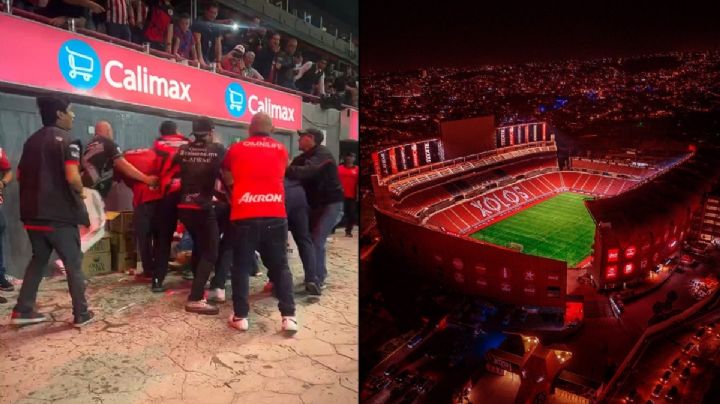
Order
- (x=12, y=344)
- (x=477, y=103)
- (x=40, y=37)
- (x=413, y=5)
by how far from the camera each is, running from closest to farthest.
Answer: (x=40, y=37) < (x=12, y=344) < (x=477, y=103) < (x=413, y=5)

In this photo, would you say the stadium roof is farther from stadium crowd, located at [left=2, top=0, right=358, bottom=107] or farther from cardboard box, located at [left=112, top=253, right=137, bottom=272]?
cardboard box, located at [left=112, top=253, right=137, bottom=272]

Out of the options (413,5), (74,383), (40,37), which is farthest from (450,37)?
(74,383)

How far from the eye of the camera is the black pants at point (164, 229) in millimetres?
1587

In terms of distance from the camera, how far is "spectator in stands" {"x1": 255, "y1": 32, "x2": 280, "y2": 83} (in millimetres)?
1653

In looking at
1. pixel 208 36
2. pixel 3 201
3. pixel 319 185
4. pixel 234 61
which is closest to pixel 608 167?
pixel 319 185

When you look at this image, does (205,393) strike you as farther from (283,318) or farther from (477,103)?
(477,103)

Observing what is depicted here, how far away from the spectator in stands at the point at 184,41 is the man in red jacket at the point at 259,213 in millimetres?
319

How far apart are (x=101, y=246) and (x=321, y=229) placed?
81 centimetres

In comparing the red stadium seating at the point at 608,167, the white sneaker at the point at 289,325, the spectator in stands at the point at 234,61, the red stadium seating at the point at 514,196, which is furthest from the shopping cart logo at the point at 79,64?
the red stadium seating at the point at 608,167

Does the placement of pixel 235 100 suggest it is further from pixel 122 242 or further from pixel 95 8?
pixel 122 242

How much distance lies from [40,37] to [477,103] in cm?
144

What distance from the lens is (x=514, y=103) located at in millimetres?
1620

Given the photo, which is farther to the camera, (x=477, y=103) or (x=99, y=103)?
(x=477, y=103)

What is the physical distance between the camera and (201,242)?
64.0 inches
